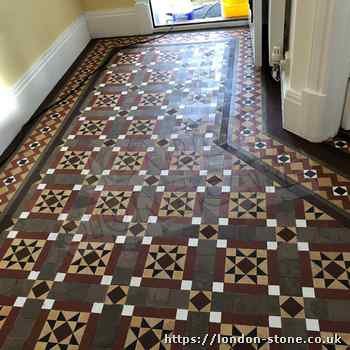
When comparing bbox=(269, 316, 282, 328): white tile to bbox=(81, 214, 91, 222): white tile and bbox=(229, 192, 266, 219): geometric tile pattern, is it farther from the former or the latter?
bbox=(81, 214, 91, 222): white tile

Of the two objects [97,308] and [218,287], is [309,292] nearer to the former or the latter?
[218,287]

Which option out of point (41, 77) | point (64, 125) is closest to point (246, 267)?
point (64, 125)

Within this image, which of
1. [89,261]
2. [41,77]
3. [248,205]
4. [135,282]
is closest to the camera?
[135,282]

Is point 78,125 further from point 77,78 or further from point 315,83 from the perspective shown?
point 315,83

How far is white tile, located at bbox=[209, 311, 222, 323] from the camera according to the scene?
1.32m

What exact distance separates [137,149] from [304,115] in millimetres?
880

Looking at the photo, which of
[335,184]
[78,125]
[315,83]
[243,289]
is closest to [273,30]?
[315,83]

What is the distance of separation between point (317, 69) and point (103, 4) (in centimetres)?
218

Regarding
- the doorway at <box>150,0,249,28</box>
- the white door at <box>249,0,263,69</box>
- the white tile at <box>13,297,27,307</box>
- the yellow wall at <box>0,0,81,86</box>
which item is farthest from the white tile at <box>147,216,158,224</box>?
the doorway at <box>150,0,249,28</box>

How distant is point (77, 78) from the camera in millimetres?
2879

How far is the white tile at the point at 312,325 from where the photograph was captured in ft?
4.11

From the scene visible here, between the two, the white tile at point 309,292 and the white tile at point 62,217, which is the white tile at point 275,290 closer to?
the white tile at point 309,292

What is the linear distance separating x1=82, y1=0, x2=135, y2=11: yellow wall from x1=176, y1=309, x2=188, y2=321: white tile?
8.72 ft

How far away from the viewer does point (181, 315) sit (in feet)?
4.42
